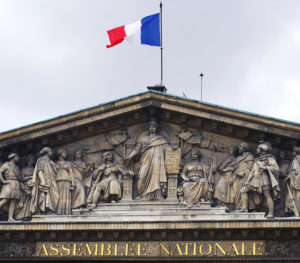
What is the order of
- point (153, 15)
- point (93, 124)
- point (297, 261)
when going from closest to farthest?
point (297, 261)
point (93, 124)
point (153, 15)

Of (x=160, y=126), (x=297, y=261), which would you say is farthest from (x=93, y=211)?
(x=297, y=261)

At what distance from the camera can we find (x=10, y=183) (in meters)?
35.7

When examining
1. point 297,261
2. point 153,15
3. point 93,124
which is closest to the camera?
point 297,261

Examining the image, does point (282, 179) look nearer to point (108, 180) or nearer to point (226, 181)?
point (226, 181)

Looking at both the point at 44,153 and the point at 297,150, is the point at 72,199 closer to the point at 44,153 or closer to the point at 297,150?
the point at 44,153

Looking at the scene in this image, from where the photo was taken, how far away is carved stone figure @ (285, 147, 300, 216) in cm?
3416

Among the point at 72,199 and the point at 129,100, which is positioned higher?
the point at 129,100

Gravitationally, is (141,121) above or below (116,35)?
below

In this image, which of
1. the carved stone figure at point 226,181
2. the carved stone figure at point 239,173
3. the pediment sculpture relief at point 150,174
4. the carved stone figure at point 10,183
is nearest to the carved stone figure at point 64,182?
the pediment sculpture relief at point 150,174

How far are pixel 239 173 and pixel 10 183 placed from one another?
6760 mm

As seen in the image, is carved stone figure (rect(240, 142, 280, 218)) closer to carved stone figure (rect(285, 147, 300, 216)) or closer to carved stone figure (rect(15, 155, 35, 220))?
carved stone figure (rect(285, 147, 300, 216))

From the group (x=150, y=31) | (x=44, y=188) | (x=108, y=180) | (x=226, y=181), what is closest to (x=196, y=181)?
(x=226, y=181)

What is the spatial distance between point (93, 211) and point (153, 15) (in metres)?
7.26

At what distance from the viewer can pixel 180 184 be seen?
3534 centimetres
